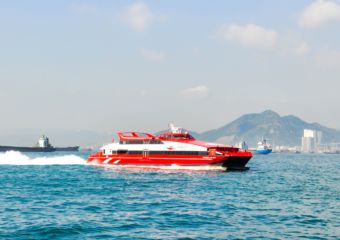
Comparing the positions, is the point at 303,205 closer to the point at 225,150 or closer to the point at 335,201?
the point at 335,201

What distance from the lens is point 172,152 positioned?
218ft

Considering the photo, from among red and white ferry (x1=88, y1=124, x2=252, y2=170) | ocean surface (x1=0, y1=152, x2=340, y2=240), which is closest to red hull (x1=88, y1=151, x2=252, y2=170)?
red and white ferry (x1=88, y1=124, x2=252, y2=170)

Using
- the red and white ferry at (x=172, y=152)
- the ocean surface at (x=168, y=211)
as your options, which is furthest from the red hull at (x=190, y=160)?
the ocean surface at (x=168, y=211)

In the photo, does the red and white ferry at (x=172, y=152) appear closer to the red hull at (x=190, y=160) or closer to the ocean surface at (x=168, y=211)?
the red hull at (x=190, y=160)

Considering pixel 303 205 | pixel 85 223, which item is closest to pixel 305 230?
pixel 303 205

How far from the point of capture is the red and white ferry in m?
63.6

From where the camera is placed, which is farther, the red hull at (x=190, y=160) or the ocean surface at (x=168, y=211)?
the red hull at (x=190, y=160)

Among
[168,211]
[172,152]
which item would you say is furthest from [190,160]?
[168,211]

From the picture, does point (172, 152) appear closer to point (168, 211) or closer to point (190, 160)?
point (190, 160)

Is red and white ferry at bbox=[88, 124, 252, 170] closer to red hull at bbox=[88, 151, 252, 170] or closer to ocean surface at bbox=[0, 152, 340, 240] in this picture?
red hull at bbox=[88, 151, 252, 170]

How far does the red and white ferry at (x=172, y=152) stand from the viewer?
63594 millimetres

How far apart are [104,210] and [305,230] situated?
13.6 m

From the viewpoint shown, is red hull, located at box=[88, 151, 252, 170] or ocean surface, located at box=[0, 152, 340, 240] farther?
red hull, located at box=[88, 151, 252, 170]

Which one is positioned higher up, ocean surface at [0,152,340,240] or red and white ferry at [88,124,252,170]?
red and white ferry at [88,124,252,170]
